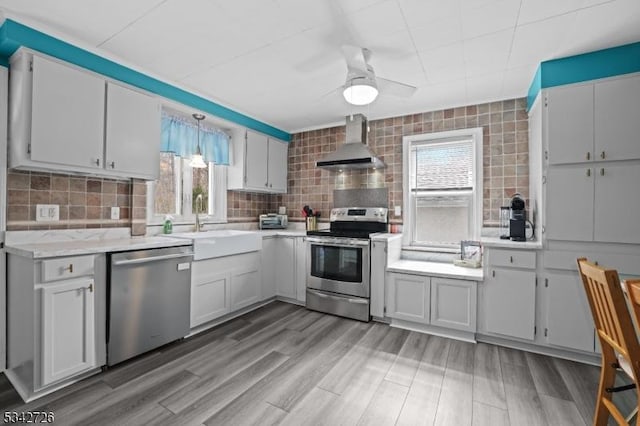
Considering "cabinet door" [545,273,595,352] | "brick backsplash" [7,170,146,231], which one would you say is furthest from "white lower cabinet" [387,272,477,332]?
"brick backsplash" [7,170,146,231]

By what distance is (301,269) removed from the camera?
3.73m

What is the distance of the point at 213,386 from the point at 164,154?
2.43 m

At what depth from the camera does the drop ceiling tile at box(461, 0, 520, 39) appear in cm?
178

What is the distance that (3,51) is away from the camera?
6.70 ft

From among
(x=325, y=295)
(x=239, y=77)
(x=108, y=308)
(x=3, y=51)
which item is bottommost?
(x=325, y=295)

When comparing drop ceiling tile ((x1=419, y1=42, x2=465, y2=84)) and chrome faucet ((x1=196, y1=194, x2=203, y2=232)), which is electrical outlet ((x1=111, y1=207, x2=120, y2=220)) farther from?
drop ceiling tile ((x1=419, y1=42, x2=465, y2=84))

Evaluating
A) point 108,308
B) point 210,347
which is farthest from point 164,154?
point 210,347

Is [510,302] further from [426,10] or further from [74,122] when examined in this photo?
[74,122]

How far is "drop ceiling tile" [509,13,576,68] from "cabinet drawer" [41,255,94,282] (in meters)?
3.37

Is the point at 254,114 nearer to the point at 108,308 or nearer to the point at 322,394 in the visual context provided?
the point at 108,308

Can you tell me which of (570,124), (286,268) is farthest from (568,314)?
(286,268)

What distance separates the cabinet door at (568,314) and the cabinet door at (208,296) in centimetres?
299

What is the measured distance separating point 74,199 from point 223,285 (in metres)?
1.50

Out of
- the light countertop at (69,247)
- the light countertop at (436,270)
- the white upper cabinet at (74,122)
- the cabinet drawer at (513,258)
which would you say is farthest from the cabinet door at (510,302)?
the white upper cabinet at (74,122)
